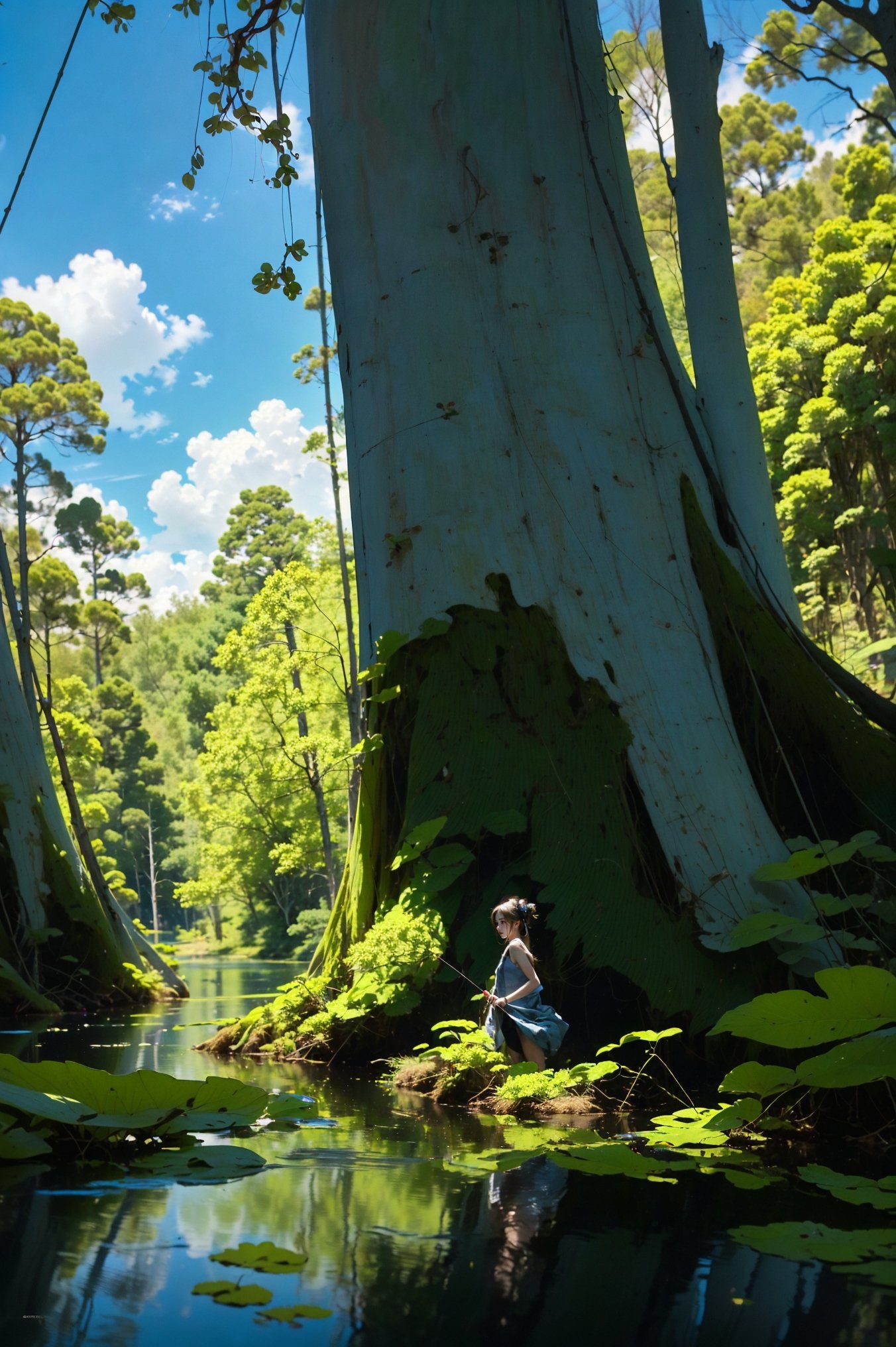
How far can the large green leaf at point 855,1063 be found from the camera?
1997 millimetres

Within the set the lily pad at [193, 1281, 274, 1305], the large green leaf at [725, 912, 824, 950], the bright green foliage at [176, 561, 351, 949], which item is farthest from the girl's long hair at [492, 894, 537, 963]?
the bright green foliage at [176, 561, 351, 949]

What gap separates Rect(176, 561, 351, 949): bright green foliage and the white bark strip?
1473 cm

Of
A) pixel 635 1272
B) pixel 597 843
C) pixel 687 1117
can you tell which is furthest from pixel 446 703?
pixel 635 1272

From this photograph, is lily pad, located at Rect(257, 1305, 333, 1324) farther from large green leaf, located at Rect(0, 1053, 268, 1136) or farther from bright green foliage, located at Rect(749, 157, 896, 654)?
bright green foliage, located at Rect(749, 157, 896, 654)

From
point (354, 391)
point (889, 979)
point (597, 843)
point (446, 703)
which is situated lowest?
point (889, 979)

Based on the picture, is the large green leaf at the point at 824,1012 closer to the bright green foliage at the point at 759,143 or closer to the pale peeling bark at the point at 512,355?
the pale peeling bark at the point at 512,355

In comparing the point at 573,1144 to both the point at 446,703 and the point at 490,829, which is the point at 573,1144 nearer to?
the point at 490,829

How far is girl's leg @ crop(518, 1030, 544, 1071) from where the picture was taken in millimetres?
3301

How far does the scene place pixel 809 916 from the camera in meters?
3.31

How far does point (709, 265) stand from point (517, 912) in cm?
379

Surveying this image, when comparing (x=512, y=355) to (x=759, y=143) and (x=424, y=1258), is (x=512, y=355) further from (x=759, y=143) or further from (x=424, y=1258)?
(x=759, y=143)

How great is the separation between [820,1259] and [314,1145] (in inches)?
48.4

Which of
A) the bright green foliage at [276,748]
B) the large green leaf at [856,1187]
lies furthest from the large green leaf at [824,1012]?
the bright green foliage at [276,748]

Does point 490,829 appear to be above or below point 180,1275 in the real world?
above
